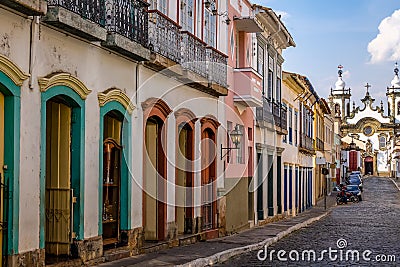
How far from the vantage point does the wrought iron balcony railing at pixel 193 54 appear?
1472cm

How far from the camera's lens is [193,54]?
50.1 ft

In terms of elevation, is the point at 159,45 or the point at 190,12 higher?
the point at 190,12

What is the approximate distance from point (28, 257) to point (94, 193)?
7.18 ft

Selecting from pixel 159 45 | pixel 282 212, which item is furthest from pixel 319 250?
pixel 282 212

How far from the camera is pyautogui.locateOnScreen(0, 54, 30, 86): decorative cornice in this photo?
8242mm

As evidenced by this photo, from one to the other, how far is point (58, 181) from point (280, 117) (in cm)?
1704

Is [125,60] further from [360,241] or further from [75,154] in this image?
[360,241]

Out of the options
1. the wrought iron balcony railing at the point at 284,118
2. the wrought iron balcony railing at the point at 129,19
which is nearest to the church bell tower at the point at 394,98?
the wrought iron balcony railing at the point at 284,118

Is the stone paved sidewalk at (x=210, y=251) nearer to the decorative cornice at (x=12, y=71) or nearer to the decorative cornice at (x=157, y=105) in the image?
the decorative cornice at (x=157, y=105)

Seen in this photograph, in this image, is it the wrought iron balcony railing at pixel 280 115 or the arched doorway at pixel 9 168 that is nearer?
the arched doorway at pixel 9 168

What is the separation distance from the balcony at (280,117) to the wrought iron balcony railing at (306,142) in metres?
6.26

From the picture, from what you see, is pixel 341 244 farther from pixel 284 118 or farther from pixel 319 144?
pixel 319 144

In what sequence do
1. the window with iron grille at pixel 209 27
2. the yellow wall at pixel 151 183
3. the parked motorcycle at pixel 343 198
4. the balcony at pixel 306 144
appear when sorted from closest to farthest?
the yellow wall at pixel 151 183
the window with iron grille at pixel 209 27
the balcony at pixel 306 144
the parked motorcycle at pixel 343 198

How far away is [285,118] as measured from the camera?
28.0 metres
